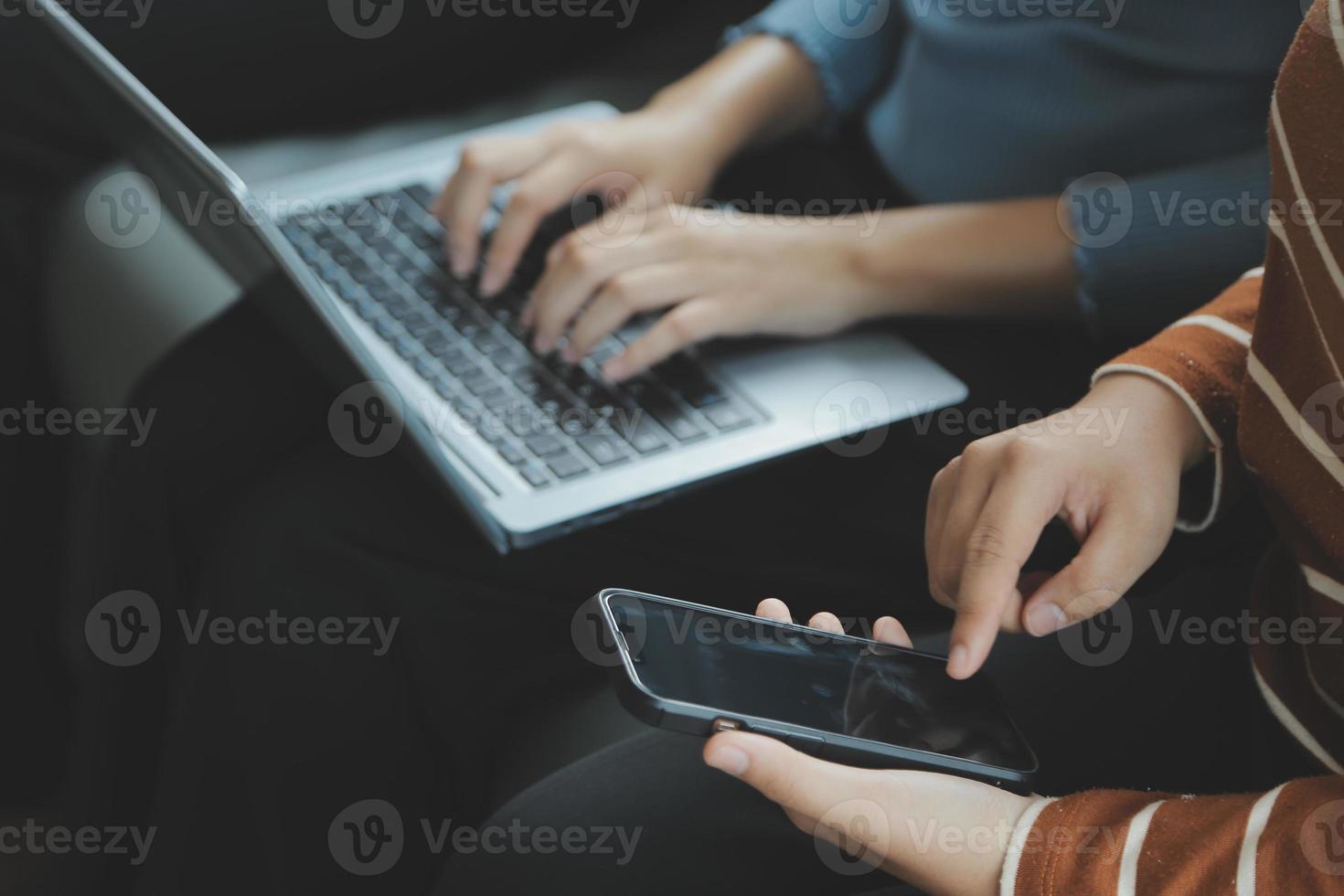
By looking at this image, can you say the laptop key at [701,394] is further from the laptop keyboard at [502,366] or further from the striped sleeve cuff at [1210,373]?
the striped sleeve cuff at [1210,373]

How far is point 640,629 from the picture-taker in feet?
1.46

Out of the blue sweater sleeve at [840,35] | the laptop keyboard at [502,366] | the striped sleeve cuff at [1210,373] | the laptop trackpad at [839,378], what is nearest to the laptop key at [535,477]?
the laptop keyboard at [502,366]

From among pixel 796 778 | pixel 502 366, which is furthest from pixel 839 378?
pixel 796 778

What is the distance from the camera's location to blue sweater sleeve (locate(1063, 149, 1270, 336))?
0.68 meters

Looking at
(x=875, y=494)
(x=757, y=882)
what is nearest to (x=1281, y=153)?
(x=875, y=494)

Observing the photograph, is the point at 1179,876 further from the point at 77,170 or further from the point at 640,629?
the point at 77,170

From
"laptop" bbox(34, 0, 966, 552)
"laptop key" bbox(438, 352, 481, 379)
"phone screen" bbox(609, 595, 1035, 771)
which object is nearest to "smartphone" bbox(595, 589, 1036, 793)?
"phone screen" bbox(609, 595, 1035, 771)

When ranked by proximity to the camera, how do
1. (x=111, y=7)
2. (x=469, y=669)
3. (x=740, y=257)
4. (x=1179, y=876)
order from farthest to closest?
(x=111, y=7) → (x=740, y=257) → (x=469, y=669) → (x=1179, y=876)

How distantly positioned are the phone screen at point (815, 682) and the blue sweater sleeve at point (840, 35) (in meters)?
0.51

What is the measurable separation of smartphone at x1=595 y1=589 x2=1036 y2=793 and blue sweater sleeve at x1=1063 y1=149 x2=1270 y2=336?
11.6 inches

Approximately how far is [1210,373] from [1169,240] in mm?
163

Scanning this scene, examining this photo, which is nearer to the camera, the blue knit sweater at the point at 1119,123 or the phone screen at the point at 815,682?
the phone screen at the point at 815,682

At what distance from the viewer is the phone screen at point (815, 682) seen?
17.3 inches

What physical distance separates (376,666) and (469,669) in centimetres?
5
